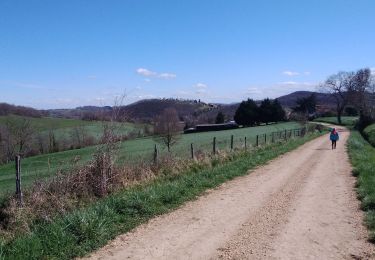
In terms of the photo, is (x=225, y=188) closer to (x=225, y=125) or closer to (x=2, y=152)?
(x=2, y=152)

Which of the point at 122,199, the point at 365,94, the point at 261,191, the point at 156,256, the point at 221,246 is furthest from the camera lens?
the point at 365,94

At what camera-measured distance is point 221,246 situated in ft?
21.4

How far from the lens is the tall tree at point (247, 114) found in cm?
9675

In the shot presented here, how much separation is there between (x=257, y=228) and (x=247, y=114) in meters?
90.1

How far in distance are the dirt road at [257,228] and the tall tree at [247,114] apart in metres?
85.2

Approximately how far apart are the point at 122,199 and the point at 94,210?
0.91 metres

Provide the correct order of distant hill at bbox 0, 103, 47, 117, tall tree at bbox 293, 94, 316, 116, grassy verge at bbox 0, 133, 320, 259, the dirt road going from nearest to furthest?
grassy verge at bbox 0, 133, 320, 259, the dirt road, distant hill at bbox 0, 103, 47, 117, tall tree at bbox 293, 94, 316, 116

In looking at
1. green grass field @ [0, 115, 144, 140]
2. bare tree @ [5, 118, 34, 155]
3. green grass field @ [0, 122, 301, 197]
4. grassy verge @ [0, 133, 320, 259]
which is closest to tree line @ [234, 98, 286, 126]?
green grass field @ [0, 115, 144, 140]

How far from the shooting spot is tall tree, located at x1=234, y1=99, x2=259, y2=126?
96.8 meters

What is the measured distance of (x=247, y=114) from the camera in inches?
3802

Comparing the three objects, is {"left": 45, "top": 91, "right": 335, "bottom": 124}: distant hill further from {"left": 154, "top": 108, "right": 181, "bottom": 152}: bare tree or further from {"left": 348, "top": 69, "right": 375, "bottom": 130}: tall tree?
{"left": 348, "top": 69, "right": 375, "bottom": 130}: tall tree

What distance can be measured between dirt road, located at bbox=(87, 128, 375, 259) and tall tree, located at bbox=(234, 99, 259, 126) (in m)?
85.2

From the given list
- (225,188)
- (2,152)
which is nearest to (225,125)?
(2,152)

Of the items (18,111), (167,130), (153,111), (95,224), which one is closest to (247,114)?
(153,111)
